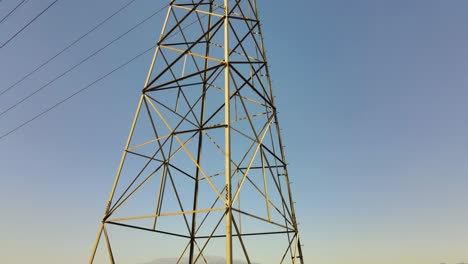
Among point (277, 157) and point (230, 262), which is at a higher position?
point (277, 157)

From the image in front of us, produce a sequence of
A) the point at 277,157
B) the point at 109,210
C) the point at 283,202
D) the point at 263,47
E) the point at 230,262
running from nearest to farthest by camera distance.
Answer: the point at 230,262, the point at 109,210, the point at 283,202, the point at 277,157, the point at 263,47

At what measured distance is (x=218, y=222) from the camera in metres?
10.0

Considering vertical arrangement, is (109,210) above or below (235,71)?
below

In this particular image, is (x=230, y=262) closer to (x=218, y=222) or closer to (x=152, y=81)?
(x=218, y=222)

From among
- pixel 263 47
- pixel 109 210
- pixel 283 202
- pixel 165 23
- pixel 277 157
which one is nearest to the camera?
pixel 109 210

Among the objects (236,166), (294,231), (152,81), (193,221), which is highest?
(152,81)

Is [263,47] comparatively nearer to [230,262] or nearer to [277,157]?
[277,157]

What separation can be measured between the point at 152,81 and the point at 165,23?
2.96m

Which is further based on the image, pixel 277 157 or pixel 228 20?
pixel 277 157

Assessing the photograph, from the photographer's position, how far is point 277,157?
11.9 m

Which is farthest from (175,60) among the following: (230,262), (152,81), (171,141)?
(230,262)

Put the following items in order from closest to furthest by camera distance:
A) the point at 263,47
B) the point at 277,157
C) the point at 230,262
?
the point at 230,262 → the point at 277,157 → the point at 263,47

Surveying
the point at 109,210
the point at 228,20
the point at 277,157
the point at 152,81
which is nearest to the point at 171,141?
the point at 152,81

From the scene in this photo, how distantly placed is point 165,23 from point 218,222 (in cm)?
846
